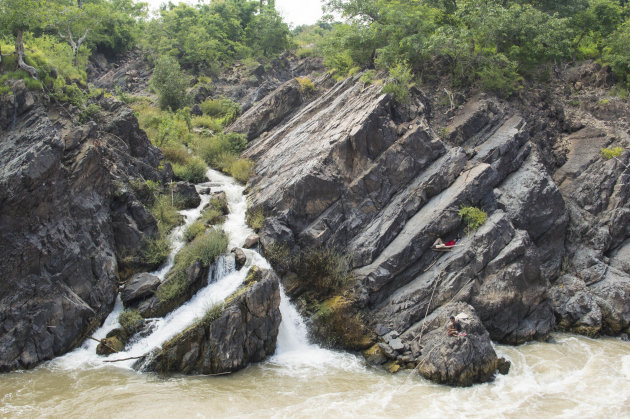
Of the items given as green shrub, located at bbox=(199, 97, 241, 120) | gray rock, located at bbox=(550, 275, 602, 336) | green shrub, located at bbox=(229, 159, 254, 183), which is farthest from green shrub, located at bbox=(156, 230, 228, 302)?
green shrub, located at bbox=(199, 97, 241, 120)

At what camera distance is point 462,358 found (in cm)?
1145

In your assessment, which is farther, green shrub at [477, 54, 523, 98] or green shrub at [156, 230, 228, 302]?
green shrub at [477, 54, 523, 98]

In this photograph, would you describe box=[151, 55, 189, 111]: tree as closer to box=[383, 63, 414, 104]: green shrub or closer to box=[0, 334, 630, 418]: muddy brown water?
box=[383, 63, 414, 104]: green shrub

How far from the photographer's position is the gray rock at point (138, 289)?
13992mm

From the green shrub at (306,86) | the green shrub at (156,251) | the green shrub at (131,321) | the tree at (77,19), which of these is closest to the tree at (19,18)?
the tree at (77,19)

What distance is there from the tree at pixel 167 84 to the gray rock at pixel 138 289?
17.1m

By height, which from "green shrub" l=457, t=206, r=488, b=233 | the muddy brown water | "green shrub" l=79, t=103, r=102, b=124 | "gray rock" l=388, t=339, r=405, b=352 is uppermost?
"green shrub" l=79, t=103, r=102, b=124

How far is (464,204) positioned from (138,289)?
12.4m

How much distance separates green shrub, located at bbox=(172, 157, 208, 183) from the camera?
67.5 feet

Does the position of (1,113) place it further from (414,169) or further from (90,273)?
(414,169)

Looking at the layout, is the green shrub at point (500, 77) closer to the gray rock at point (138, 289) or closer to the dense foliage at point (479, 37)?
the dense foliage at point (479, 37)

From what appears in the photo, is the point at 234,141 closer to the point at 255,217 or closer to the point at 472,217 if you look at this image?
the point at 255,217

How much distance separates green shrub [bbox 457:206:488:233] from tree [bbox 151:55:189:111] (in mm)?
21317

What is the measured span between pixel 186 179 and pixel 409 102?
38.2 ft
